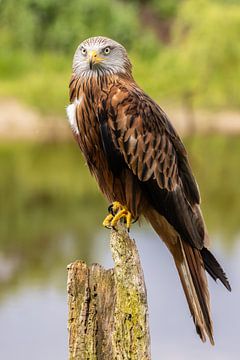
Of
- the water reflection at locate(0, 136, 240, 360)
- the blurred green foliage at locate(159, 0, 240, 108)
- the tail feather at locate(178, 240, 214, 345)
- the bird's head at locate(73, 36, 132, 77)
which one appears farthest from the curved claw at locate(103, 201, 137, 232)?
the blurred green foliage at locate(159, 0, 240, 108)

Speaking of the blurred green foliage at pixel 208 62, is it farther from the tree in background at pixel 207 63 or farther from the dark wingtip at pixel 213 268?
the dark wingtip at pixel 213 268

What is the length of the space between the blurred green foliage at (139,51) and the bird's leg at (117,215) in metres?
25.0

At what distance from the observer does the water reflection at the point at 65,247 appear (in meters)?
10.9

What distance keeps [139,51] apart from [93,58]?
28.4 metres

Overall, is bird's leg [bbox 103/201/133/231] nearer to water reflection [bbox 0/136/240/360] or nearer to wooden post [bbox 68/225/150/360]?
wooden post [bbox 68/225/150/360]

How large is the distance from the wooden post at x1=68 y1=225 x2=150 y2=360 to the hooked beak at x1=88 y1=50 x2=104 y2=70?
1485mm

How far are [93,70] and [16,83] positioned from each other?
24988 millimetres

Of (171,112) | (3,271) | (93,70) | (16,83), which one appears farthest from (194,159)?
(93,70)

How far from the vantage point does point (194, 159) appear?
23656 millimetres

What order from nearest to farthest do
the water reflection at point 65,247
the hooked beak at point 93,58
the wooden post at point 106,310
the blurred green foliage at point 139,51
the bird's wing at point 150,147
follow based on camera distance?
the wooden post at point 106,310
the bird's wing at point 150,147
the hooked beak at point 93,58
the water reflection at point 65,247
the blurred green foliage at point 139,51

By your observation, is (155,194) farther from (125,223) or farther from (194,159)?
(194,159)

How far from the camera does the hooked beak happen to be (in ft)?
16.5

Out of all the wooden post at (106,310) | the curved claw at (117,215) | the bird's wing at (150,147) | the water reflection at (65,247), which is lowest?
the wooden post at (106,310)

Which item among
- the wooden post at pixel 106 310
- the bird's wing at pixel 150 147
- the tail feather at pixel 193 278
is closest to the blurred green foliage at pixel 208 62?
the bird's wing at pixel 150 147
